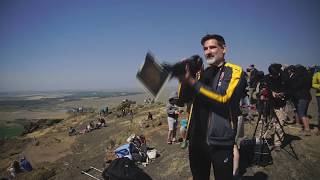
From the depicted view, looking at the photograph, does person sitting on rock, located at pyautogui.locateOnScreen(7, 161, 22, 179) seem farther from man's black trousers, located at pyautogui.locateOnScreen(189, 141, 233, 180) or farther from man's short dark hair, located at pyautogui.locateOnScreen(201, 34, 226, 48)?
man's short dark hair, located at pyautogui.locateOnScreen(201, 34, 226, 48)

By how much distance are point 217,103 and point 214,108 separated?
0.38 ft

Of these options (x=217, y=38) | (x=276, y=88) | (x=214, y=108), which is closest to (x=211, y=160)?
(x=214, y=108)

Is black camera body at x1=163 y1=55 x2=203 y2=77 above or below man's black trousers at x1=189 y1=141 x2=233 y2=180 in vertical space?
above

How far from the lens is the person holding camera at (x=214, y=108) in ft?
9.29

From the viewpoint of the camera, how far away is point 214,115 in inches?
116

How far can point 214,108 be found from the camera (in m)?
2.92

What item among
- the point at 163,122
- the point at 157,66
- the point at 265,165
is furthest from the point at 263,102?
the point at 163,122

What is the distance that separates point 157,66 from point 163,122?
15693 mm

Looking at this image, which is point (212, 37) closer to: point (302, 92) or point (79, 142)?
point (302, 92)

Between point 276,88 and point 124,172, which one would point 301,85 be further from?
point 124,172

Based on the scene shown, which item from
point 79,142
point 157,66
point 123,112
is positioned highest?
point 157,66

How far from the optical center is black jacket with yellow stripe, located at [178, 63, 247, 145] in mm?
2807

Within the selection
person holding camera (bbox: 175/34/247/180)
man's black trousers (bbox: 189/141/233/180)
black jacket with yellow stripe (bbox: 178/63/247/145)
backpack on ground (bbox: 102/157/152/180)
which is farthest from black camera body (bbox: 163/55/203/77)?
backpack on ground (bbox: 102/157/152/180)

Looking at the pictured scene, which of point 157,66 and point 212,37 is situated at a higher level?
point 212,37
